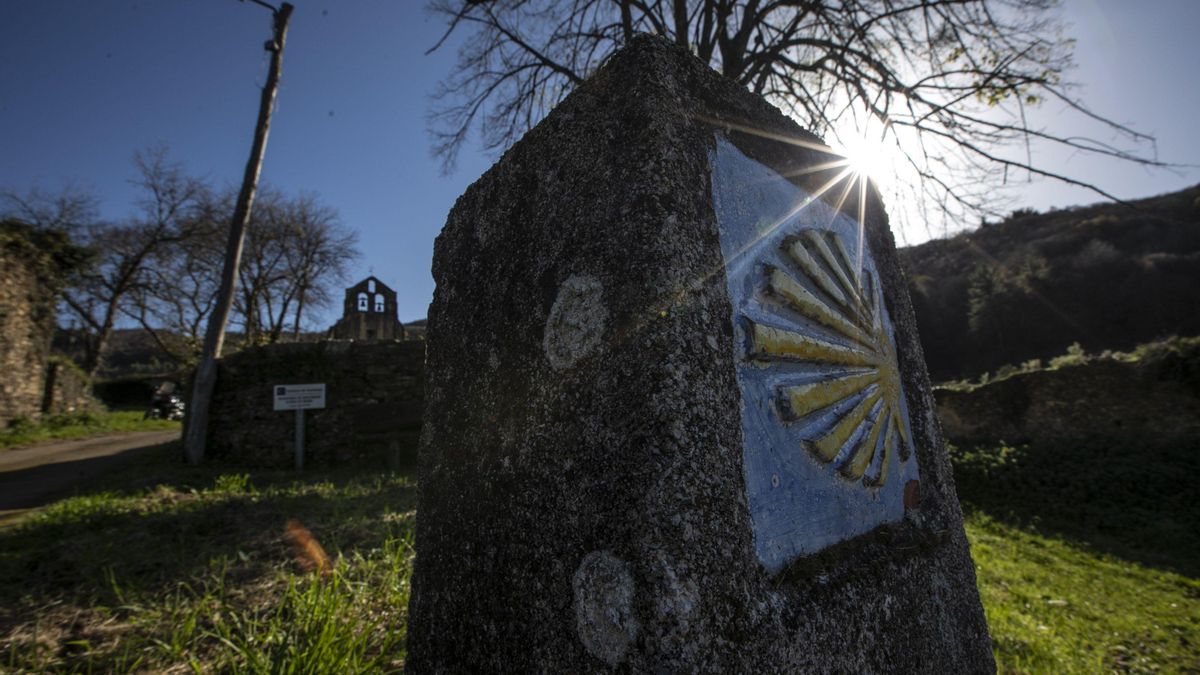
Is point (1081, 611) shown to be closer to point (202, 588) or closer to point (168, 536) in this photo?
point (202, 588)

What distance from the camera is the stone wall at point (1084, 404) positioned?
23.0 feet

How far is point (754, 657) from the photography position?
760 mm

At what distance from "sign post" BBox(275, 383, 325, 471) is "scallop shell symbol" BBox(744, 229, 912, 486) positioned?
776 cm

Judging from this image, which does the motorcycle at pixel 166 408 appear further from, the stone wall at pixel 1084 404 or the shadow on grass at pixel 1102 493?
the stone wall at pixel 1084 404

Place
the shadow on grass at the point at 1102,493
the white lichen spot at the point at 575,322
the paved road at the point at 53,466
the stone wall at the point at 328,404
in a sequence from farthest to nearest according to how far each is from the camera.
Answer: the stone wall at the point at 328,404, the paved road at the point at 53,466, the shadow on grass at the point at 1102,493, the white lichen spot at the point at 575,322

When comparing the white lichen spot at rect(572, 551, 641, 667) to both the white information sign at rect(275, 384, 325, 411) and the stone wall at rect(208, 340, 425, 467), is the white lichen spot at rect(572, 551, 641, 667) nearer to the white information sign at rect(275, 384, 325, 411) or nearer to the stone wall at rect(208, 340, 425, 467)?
the stone wall at rect(208, 340, 425, 467)

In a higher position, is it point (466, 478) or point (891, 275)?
point (891, 275)

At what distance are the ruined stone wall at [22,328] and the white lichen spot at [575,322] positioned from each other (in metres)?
13.4

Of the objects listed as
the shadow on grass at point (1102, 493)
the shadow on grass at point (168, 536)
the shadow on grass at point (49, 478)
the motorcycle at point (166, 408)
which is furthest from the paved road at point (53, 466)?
the shadow on grass at point (1102, 493)

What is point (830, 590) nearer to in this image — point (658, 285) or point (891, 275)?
point (658, 285)

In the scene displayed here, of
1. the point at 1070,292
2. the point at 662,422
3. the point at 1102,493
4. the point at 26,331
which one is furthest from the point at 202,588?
the point at 1070,292

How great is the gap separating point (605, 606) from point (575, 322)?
17.3 inches

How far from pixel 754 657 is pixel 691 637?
0.12 metres

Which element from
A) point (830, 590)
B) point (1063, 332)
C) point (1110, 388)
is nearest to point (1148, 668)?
point (830, 590)
